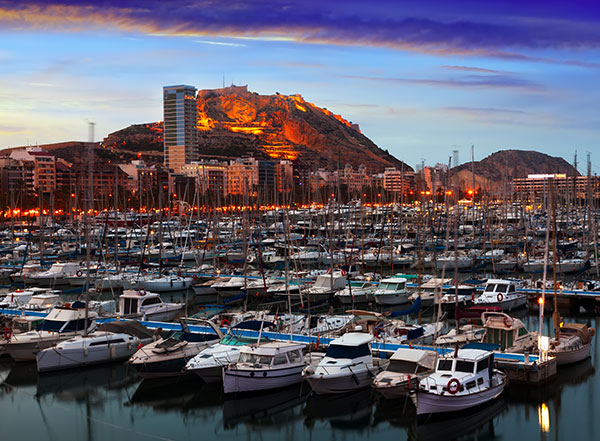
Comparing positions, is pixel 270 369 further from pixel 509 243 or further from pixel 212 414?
pixel 509 243

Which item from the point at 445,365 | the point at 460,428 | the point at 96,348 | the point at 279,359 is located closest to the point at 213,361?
the point at 279,359

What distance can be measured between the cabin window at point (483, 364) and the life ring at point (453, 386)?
3.79 feet

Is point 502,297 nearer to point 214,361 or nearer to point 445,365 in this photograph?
point 445,365

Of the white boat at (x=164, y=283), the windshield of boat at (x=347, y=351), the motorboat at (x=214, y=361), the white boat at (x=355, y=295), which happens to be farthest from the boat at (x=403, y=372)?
the white boat at (x=164, y=283)

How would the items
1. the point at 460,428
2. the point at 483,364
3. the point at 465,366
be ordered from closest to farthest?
the point at 460,428 < the point at 465,366 < the point at 483,364

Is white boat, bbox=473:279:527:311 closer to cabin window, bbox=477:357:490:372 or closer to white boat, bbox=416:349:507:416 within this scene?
white boat, bbox=416:349:507:416

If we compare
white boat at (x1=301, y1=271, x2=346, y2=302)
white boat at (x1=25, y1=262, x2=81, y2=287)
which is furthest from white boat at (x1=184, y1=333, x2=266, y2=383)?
white boat at (x1=25, y1=262, x2=81, y2=287)

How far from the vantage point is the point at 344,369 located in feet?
78.8

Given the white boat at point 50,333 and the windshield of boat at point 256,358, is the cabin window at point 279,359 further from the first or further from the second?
the white boat at point 50,333

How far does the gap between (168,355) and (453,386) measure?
11.1 m

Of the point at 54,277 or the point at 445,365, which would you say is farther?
the point at 54,277

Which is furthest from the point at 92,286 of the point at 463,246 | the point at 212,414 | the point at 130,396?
the point at 463,246

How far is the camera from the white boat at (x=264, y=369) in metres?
24.2

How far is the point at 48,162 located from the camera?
191 metres
